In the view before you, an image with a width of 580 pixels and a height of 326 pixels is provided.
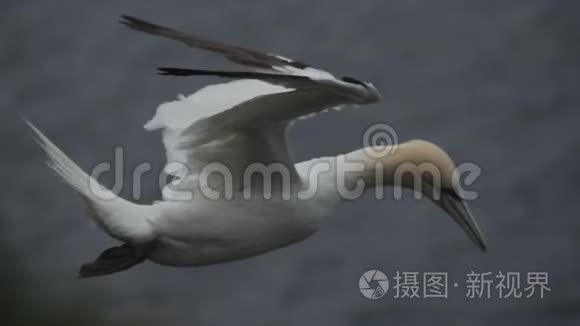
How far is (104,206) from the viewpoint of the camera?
269 inches

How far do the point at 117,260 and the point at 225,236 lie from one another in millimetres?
523

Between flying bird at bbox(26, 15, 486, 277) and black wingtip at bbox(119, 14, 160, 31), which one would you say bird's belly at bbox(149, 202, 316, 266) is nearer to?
flying bird at bbox(26, 15, 486, 277)

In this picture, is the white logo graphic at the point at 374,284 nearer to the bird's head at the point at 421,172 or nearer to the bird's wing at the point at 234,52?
the bird's head at the point at 421,172

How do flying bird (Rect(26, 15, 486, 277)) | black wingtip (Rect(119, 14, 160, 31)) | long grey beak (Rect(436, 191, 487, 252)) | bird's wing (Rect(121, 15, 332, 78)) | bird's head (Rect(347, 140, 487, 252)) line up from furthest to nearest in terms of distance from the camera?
long grey beak (Rect(436, 191, 487, 252))
bird's head (Rect(347, 140, 487, 252))
flying bird (Rect(26, 15, 486, 277))
black wingtip (Rect(119, 14, 160, 31))
bird's wing (Rect(121, 15, 332, 78))

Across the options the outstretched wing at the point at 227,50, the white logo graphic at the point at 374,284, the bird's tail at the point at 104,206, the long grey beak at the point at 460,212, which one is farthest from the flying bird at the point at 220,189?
the white logo graphic at the point at 374,284

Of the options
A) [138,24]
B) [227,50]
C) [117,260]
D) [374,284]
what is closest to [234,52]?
[227,50]

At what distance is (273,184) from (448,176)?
95cm

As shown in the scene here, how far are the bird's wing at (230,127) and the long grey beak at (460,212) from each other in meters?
0.94

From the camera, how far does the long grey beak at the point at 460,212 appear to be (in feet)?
24.6

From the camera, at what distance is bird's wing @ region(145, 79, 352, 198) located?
21.2ft

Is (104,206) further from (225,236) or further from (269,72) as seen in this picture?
(269,72)

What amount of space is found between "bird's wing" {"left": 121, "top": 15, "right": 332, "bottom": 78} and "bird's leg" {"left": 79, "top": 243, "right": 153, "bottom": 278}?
1055 millimetres

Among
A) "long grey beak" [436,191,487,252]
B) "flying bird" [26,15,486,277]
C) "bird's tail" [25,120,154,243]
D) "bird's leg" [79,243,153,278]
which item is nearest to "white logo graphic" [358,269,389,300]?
"long grey beak" [436,191,487,252]

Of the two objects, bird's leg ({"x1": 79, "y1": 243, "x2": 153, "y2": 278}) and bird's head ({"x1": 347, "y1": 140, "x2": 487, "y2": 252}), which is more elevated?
bird's head ({"x1": 347, "y1": 140, "x2": 487, "y2": 252})
